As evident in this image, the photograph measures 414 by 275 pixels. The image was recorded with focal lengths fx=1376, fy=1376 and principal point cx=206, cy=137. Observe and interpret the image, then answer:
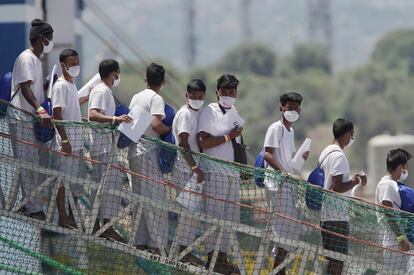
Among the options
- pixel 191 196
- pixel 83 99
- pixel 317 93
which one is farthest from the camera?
pixel 317 93

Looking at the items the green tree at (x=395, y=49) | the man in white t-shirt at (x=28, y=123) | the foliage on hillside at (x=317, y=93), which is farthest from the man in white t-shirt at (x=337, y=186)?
the green tree at (x=395, y=49)

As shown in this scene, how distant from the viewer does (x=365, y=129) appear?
125 m

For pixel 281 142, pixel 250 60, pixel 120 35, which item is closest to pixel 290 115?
pixel 281 142

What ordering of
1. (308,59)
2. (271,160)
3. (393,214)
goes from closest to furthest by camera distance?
1. (393,214)
2. (271,160)
3. (308,59)

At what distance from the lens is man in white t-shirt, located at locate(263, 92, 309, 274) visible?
14.2 m

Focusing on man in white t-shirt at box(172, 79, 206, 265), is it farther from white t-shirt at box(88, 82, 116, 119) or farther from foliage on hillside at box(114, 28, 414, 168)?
foliage on hillside at box(114, 28, 414, 168)

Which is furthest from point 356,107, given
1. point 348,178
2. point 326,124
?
point 348,178

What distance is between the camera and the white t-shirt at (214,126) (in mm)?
14320

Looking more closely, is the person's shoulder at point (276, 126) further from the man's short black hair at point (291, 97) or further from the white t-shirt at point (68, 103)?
the white t-shirt at point (68, 103)

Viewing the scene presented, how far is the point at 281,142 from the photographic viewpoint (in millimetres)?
14547

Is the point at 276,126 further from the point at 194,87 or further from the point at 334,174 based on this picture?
the point at 194,87

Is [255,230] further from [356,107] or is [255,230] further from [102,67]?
[356,107]

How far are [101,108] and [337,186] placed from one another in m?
2.63

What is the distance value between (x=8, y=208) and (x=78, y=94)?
1544 mm
